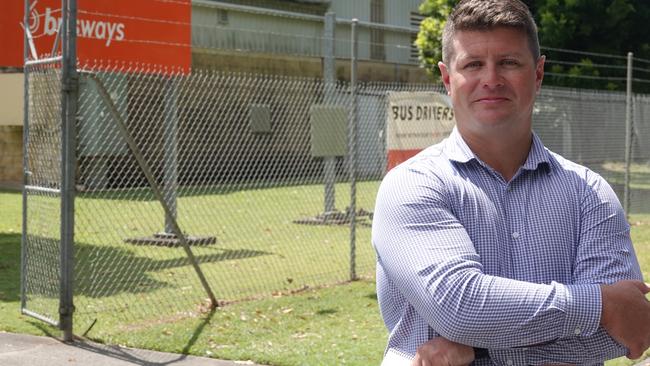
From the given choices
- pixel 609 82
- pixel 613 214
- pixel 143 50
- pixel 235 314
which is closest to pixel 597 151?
pixel 609 82

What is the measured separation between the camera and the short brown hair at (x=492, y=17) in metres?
2.58

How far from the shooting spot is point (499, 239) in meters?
2.51

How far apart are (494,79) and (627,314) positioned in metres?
0.68

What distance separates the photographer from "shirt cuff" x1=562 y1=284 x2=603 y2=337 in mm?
2383

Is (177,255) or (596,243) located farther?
(177,255)

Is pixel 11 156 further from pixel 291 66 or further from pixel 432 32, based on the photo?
pixel 432 32

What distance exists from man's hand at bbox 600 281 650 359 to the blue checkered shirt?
1.4 inches

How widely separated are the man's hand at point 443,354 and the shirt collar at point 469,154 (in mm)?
489

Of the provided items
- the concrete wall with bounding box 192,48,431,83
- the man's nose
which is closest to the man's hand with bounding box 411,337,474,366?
the man's nose

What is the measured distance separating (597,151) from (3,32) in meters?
Result: 8.98

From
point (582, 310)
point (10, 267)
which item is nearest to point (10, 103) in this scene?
point (10, 267)

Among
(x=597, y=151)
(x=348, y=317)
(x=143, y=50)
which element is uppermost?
(x=143, y=50)

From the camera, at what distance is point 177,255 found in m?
11.8

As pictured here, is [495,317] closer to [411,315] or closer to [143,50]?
[411,315]
